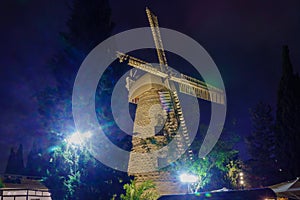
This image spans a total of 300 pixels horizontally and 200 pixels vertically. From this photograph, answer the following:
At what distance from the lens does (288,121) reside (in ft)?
77.7

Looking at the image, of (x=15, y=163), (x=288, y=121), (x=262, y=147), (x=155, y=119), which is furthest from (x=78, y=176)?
(x=15, y=163)

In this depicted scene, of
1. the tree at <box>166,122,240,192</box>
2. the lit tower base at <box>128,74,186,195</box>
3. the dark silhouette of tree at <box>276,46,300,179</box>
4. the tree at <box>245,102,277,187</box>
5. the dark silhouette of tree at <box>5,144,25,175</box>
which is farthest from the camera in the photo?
the dark silhouette of tree at <box>5,144,25,175</box>

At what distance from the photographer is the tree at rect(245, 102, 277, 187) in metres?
30.0

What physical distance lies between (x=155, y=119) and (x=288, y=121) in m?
9.70

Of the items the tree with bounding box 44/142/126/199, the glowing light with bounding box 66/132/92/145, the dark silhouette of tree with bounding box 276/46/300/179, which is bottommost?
the tree with bounding box 44/142/126/199

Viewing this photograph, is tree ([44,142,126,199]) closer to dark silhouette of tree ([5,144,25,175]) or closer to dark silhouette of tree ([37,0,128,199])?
dark silhouette of tree ([37,0,128,199])

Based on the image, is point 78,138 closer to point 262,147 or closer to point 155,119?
point 155,119

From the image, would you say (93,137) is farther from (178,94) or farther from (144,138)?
(178,94)

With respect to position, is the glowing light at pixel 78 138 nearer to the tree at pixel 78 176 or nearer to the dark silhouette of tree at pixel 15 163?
the tree at pixel 78 176

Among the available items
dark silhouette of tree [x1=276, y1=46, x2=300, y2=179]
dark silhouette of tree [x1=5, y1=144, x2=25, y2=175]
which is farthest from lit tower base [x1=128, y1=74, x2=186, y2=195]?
dark silhouette of tree [x1=5, y1=144, x2=25, y2=175]

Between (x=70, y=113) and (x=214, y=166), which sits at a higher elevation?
(x=70, y=113)

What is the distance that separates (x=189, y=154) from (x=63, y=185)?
1250 centimetres

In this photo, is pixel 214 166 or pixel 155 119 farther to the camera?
pixel 155 119

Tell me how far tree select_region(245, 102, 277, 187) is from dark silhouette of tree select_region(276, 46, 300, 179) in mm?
5338
